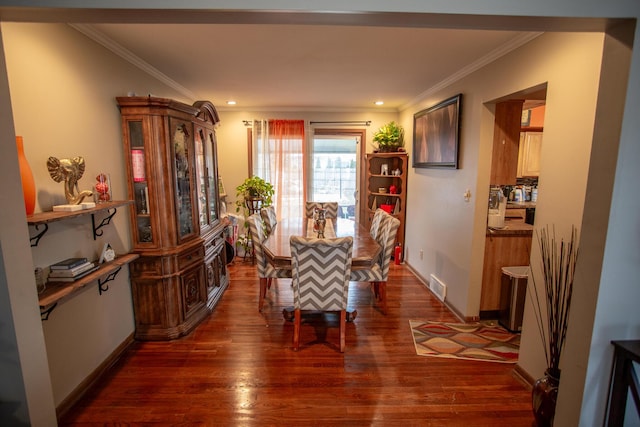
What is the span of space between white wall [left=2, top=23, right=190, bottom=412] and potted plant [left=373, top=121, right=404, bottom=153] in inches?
135

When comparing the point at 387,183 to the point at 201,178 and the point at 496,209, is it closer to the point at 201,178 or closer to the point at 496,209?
the point at 496,209

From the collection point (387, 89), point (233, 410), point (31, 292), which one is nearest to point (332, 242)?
point (233, 410)

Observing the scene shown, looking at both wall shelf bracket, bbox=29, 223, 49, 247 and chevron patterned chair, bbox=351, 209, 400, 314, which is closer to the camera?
wall shelf bracket, bbox=29, 223, 49, 247

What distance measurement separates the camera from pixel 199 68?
9.56ft

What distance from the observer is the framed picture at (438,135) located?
3.12 m

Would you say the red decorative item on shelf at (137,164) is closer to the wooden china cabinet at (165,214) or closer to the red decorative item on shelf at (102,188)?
the wooden china cabinet at (165,214)

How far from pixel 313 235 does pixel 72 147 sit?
2115 mm

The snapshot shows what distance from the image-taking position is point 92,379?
2.10 m

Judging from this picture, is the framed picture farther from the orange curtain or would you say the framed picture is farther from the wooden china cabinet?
the wooden china cabinet

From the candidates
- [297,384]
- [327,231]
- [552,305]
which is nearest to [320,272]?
[297,384]

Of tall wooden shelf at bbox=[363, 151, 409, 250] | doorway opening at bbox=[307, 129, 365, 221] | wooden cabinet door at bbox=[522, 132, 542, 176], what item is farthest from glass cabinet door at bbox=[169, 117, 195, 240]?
wooden cabinet door at bbox=[522, 132, 542, 176]

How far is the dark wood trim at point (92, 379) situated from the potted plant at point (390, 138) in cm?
409

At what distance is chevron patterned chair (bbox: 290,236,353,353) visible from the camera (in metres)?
2.35

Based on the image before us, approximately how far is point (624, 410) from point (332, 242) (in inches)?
68.3
